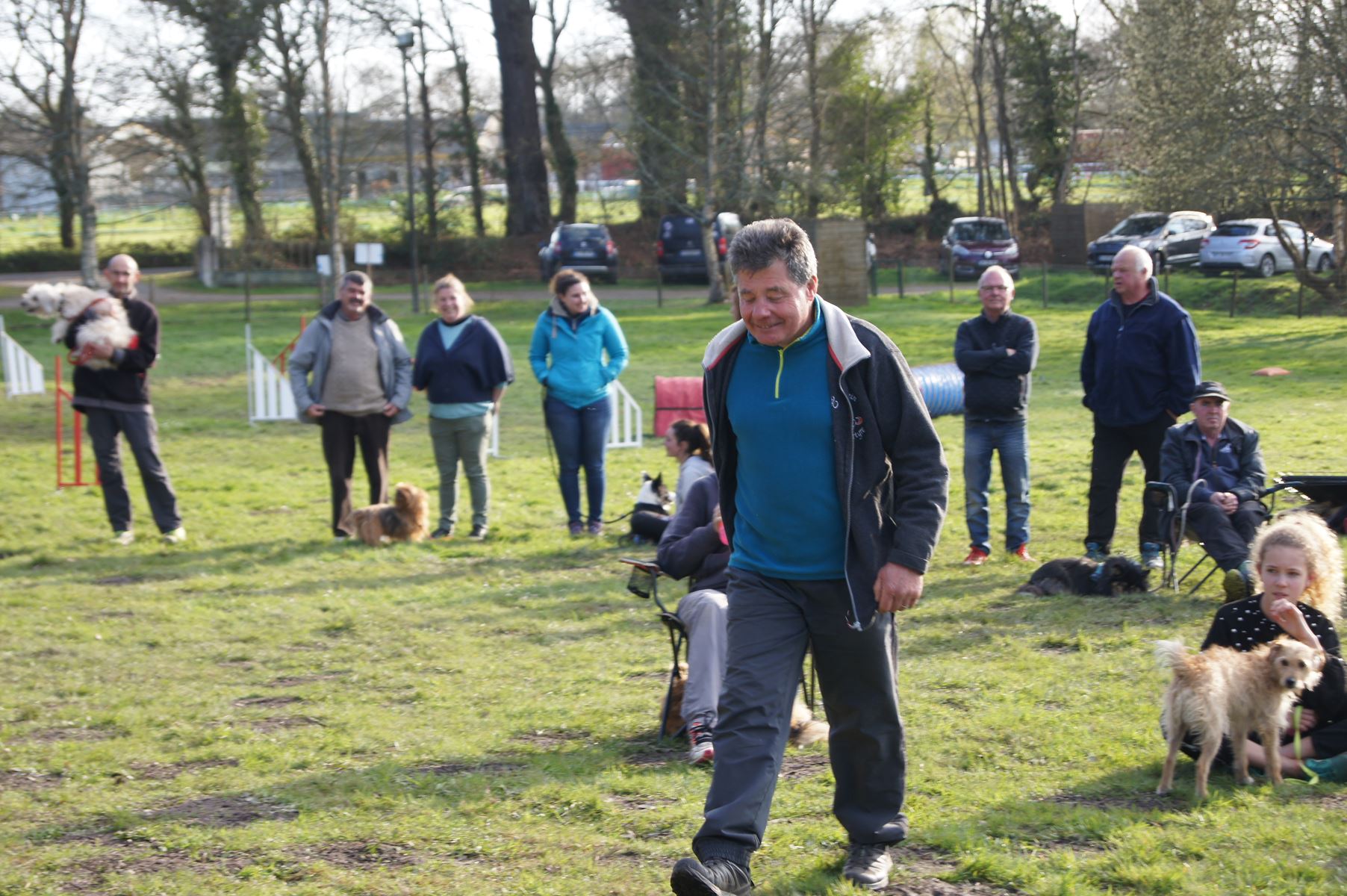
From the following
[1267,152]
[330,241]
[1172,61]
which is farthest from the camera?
[330,241]

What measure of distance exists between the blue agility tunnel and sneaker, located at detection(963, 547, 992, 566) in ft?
19.9

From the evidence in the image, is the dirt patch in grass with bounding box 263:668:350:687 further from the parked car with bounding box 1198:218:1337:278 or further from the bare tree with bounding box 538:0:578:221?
the bare tree with bounding box 538:0:578:221

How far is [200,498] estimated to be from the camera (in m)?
11.9

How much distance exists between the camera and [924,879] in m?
3.99

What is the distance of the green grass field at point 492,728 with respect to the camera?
4.17m

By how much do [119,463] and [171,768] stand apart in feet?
17.4

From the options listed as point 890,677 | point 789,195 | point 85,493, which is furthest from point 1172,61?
point 890,677

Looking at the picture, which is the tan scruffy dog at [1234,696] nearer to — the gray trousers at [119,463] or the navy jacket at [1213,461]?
the navy jacket at [1213,461]

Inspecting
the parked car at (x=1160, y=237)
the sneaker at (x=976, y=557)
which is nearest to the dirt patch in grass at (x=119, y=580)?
the sneaker at (x=976, y=557)

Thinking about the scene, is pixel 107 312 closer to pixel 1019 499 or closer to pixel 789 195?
pixel 1019 499

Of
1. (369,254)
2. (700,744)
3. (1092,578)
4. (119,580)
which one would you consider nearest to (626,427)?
(119,580)

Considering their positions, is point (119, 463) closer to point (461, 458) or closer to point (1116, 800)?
point (461, 458)

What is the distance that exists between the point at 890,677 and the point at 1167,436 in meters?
4.45

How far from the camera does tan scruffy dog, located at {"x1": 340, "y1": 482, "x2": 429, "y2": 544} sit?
9.88m
